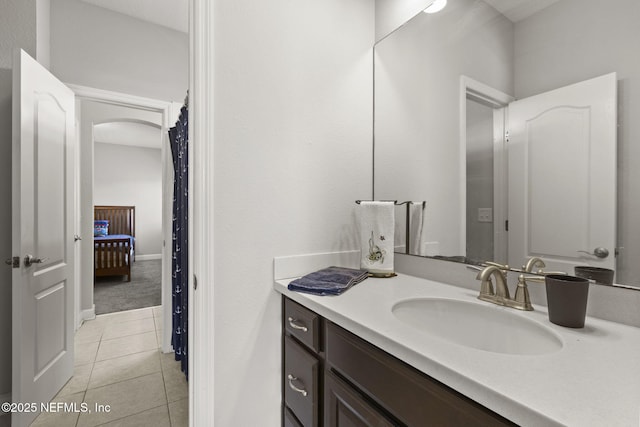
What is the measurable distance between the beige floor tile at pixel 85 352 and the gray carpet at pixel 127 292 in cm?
85

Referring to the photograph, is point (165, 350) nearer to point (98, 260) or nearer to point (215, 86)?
point (215, 86)

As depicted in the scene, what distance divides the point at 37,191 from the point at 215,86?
1.35m

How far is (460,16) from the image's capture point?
3.90 feet

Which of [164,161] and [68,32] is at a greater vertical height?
[68,32]

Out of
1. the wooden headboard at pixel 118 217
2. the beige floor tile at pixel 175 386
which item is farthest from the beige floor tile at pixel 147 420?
the wooden headboard at pixel 118 217

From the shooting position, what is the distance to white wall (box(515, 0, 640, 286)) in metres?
0.75

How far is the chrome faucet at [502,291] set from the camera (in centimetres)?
88

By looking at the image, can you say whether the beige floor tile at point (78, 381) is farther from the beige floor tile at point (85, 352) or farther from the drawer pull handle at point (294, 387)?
the drawer pull handle at point (294, 387)

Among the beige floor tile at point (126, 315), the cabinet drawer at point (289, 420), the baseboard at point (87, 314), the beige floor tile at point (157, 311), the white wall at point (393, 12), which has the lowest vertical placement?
the beige floor tile at point (157, 311)

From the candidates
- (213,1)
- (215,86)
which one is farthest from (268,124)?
(213,1)

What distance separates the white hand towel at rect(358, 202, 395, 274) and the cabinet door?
527 mm

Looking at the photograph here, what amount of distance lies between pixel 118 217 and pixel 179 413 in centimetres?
608

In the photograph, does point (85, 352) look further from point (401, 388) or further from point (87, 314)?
point (401, 388)

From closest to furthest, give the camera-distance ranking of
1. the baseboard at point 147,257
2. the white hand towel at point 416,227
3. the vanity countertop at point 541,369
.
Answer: the vanity countertop at point 541,369 → the white hand towel at point 416,227 → the baseboard at point 147,257
